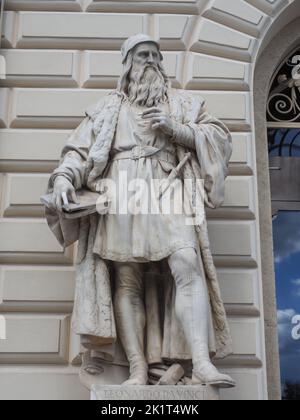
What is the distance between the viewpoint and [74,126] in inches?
259

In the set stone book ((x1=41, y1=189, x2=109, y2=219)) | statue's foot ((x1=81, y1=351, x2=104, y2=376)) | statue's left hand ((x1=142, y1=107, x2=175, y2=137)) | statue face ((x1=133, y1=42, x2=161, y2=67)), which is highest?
statue face ((x1=133, y1=42, x2=161, y2=67))

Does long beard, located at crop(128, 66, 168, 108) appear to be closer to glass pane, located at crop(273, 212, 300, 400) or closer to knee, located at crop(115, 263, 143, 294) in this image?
knee, located at crop(115, 263, 143, 294)

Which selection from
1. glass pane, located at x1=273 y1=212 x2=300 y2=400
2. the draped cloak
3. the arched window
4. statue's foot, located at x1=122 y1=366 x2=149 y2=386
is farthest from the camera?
the arched window

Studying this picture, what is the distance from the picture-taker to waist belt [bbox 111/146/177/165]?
5.24 m

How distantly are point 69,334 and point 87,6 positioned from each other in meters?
3.21

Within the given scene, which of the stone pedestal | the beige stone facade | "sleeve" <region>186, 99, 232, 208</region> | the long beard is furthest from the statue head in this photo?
the stone pedestal

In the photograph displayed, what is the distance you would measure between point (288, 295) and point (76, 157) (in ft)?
8.14

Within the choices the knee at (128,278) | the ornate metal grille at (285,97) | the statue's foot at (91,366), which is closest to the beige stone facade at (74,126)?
the ornate metal grille at (285,97)

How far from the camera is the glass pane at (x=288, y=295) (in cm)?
625

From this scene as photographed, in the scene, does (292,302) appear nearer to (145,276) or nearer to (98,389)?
(145,276)

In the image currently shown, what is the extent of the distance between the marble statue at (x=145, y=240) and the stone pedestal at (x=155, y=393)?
0.08 m

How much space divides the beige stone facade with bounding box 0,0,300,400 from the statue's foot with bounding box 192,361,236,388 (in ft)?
3.79

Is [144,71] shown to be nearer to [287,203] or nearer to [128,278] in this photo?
[128,278]

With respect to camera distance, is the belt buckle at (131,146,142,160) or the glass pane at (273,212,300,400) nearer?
the belt buckle at (131,146,142,160)
